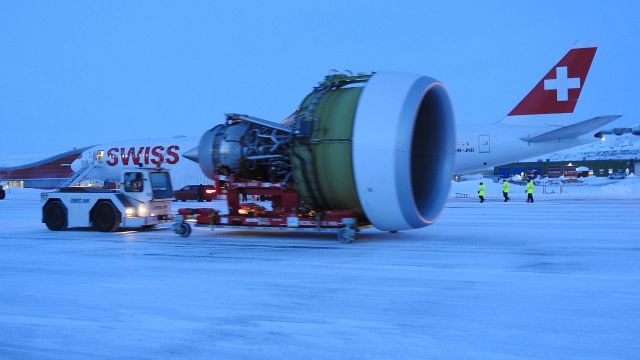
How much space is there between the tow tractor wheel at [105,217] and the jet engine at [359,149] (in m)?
3.04

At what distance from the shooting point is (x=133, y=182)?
1487 cm

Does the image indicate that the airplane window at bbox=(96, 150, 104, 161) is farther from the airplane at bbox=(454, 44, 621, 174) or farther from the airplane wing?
the airplane wing

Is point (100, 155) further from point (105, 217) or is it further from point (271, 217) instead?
point (271, 217)

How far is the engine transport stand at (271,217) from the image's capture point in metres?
11.7

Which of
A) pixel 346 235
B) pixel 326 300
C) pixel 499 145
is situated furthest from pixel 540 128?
pixel 326 300

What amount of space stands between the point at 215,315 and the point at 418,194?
784 cm

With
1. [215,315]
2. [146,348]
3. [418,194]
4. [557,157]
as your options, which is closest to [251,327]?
[215,315]

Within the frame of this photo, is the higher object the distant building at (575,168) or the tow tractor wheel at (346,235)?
the distant building at (575,168)

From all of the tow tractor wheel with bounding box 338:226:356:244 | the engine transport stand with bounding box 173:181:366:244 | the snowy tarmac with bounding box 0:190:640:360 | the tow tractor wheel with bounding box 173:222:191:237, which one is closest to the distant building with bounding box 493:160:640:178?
the engine transport stand with bounding box 173:181:366:244

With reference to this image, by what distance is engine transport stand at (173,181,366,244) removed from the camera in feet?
38.3

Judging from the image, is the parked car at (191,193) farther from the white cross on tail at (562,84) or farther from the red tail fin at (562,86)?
the white cross on tail at (562,84)

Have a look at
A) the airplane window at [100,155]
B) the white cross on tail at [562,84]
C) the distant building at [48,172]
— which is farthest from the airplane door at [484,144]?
the distant building at [48,172]

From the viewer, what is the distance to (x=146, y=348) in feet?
15.8

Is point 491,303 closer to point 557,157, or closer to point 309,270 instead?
point 309,270
